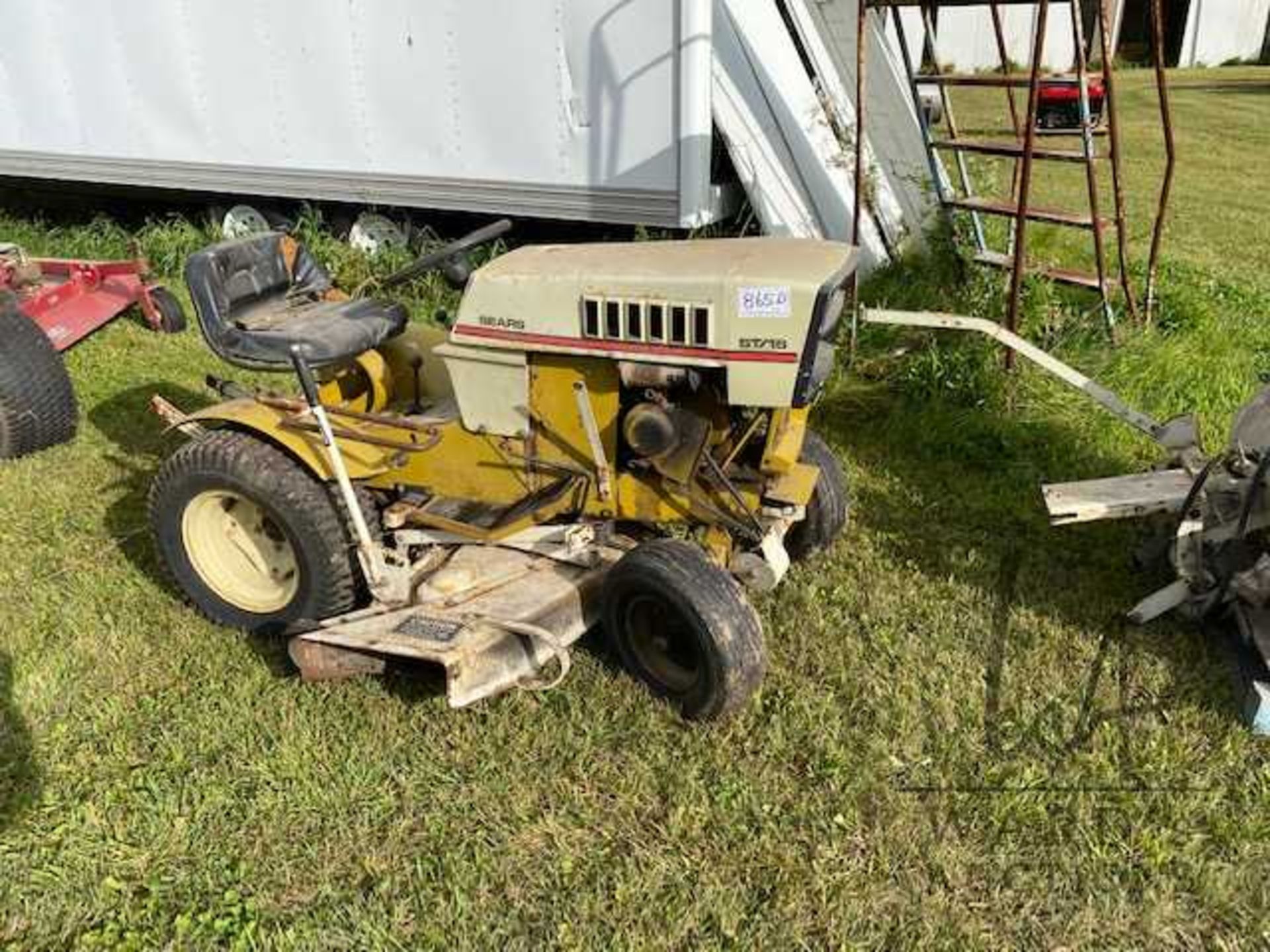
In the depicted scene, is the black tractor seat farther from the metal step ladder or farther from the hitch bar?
the metal step ladder

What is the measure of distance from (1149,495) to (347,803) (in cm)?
253

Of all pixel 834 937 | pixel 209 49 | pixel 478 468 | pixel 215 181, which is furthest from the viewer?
pixel 215 181

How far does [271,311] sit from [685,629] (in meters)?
1.86

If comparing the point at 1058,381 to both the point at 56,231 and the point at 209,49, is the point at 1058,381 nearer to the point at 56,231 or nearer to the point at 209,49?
the point at 209,49

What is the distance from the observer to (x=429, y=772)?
2.70m

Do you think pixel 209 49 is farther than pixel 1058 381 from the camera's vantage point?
Yes

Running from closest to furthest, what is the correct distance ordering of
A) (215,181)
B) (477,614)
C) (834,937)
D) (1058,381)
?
(834,937) < (477,614) < (1058,381) < (215,181)

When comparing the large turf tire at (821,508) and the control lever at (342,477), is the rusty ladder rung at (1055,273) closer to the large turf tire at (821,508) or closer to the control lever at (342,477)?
the large turf tire at (821,508)

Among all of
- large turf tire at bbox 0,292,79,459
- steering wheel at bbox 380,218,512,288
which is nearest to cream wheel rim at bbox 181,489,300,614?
steering wheel at bbox 380,218,512,288

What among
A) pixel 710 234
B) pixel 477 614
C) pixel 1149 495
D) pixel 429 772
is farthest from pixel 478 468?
pixel 710 234

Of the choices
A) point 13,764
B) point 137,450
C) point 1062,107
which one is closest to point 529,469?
point 13,764

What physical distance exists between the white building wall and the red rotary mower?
2738cm

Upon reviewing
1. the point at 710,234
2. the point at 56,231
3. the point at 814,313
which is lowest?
the point at 56,231

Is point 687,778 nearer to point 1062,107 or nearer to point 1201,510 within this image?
point 1201,510
